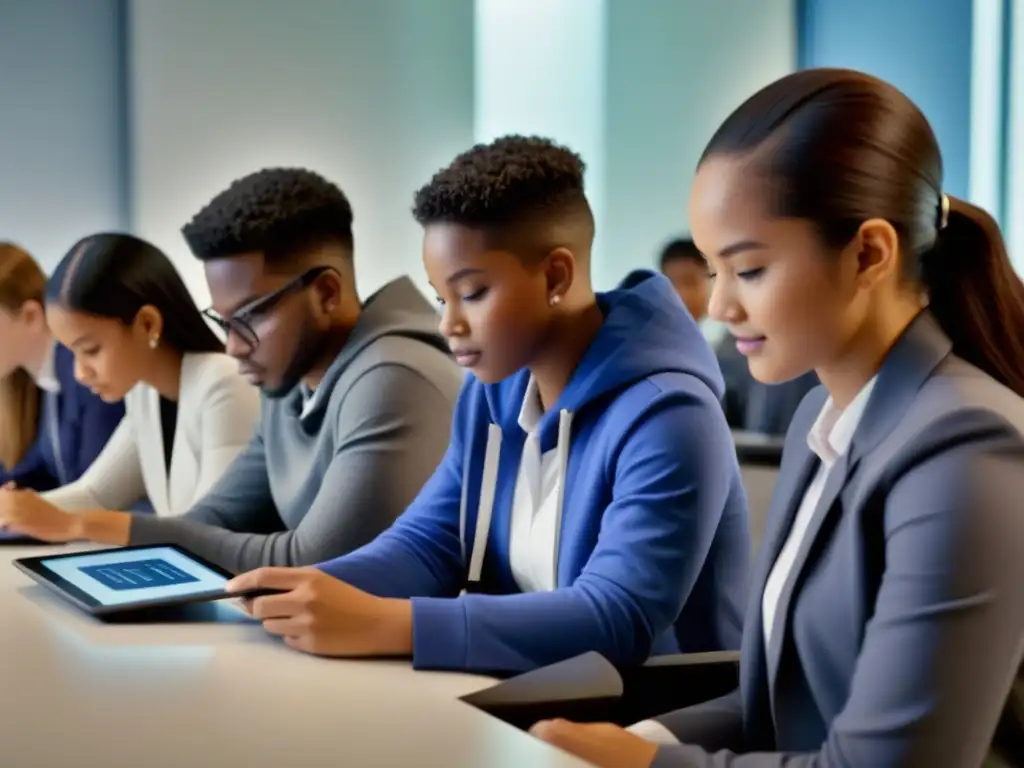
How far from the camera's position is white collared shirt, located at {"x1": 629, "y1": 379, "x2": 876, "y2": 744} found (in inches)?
41.8

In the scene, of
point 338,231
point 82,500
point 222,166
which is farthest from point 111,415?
point 222,166

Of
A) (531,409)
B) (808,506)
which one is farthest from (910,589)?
(531,409)

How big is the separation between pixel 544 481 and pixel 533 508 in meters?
0.04

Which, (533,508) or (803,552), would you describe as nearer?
(803,552)

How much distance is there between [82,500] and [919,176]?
1897mm

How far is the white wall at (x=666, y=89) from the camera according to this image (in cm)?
445

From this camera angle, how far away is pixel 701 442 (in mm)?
1294

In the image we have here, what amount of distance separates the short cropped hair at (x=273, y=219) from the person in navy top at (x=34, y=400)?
0.91m

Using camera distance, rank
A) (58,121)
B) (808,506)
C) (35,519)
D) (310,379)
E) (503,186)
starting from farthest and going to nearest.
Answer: (58,121) < (310,379) < (35,519) < (503,186) < (808,506)

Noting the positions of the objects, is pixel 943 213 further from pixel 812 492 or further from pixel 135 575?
pixel 135 575

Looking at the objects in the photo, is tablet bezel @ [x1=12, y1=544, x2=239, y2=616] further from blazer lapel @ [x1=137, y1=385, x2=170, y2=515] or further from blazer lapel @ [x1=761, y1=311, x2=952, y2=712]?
blazer lapel @ [x1=137, y1=385, x2=170, y2=515]

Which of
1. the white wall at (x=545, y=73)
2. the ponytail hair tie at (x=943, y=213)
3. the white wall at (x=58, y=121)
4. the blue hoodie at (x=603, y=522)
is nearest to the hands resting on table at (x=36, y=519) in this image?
the blue hoodie at (x=603, y=522)

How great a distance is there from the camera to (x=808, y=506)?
111cm

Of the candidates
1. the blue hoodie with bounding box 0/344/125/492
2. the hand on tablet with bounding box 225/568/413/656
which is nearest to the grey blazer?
the hand on tablet with bounding box 225/568/413/656
